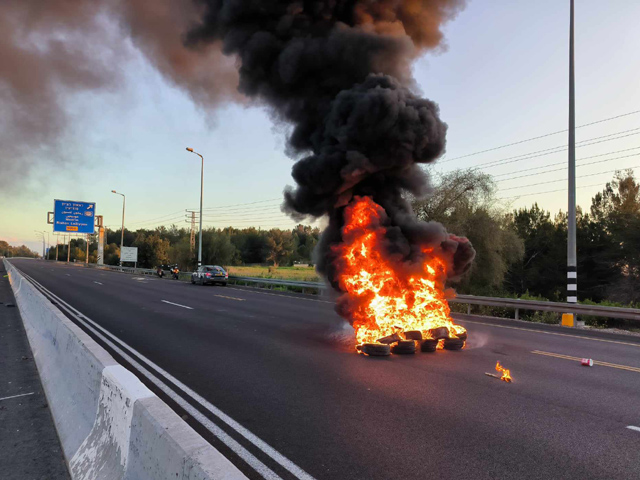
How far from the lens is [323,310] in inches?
594

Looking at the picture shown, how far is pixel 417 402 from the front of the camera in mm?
5113

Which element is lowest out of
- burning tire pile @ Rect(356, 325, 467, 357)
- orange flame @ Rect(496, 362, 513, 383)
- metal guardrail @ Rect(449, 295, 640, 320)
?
orange flame @ Rect(496, 362, 513, 383)

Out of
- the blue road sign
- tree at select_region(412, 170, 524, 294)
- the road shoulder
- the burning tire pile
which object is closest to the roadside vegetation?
tree at select_region(412, 170, 524, 294)

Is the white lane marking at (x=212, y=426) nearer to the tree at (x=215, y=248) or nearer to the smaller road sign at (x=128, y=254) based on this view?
the smaller road sign at (x=128, y=254)

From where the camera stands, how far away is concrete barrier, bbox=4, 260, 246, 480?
234 centimetres

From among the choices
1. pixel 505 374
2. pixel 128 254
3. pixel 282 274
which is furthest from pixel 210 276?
pixel 128 254

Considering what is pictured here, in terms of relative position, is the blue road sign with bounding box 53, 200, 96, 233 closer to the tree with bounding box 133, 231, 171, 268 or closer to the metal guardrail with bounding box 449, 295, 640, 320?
the tree with bounding box 133, 231, 171, 268

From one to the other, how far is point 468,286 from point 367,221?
1678cm

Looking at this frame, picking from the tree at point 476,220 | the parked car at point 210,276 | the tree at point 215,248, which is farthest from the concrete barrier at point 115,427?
the tree at point 215,248

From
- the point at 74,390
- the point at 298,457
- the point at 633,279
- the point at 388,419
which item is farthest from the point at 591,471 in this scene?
the point at 633,279

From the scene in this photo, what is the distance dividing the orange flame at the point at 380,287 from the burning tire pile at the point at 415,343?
112mm

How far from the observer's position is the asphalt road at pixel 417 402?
3.62 metres

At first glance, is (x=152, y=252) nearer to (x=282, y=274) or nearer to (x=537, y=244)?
(x=282, y=274)

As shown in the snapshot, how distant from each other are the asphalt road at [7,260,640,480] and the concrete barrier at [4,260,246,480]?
0.99 meters
